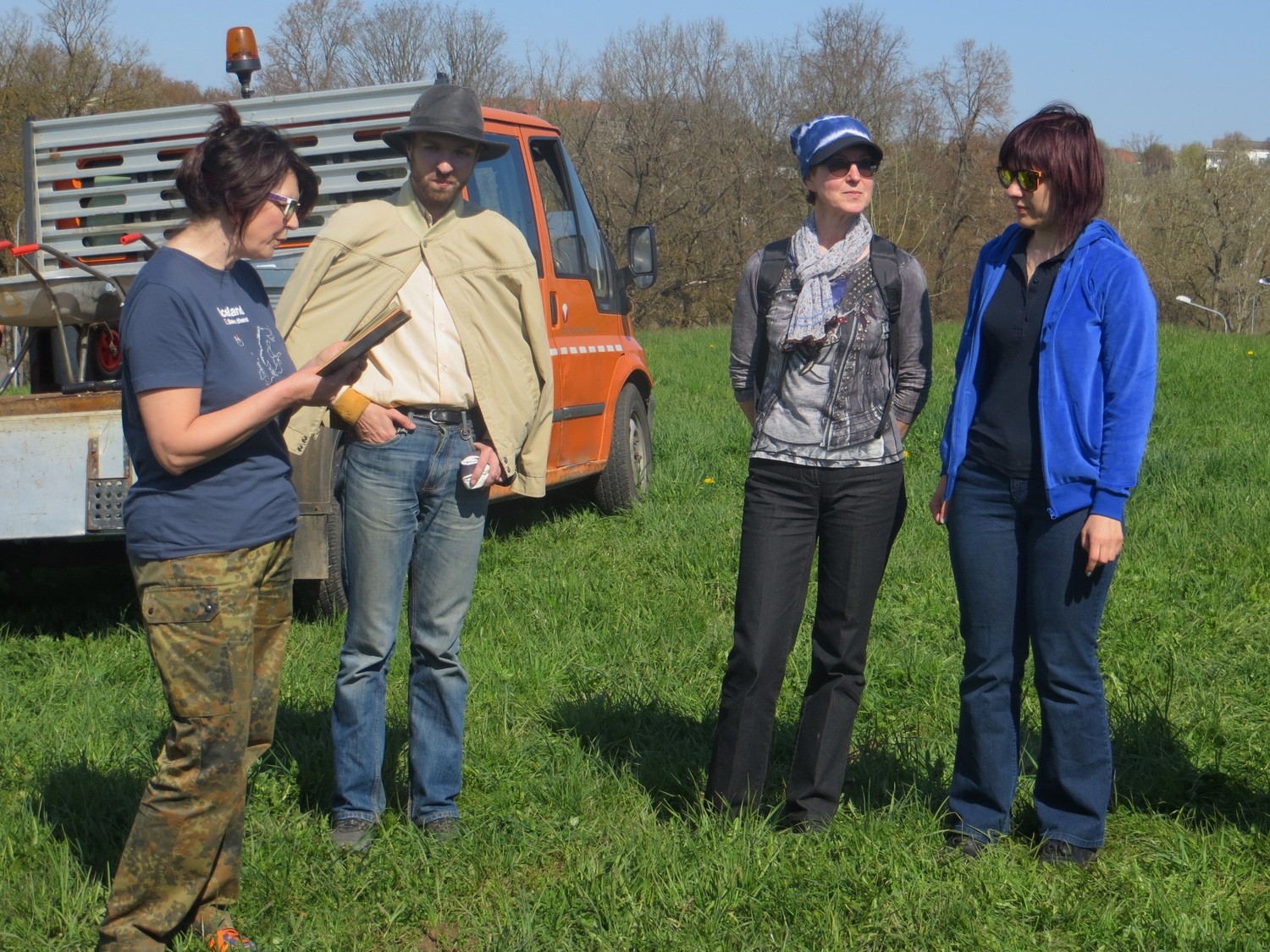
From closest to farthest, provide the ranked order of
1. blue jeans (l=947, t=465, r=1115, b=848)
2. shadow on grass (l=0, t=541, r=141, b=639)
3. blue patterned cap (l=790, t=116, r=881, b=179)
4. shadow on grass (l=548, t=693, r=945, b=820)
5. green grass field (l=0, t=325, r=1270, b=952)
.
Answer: green grass field (l=0, t=325, r=1270, b=952), blue jeans (l=947, t=465, r=1115, b=848), blue patterned cap (l=790, t=116, r=881, b=179), shadow on grass (l=548, t=693, r=945, b=820), shadow on grass (l=0, t=541, r=141, b=639)

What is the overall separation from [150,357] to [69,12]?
117 ft

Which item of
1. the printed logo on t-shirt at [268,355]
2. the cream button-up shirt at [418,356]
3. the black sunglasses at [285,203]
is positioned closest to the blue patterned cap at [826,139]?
the cream button-up shirt at [418,356]

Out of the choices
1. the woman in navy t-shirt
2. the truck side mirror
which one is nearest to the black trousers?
the woman in navy t-shirt

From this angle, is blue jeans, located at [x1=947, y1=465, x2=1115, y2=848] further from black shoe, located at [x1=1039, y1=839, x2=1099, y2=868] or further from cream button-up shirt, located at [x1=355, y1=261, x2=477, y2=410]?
cream button-up shirt, located at [x1=355, y1=261, x2=477, y2=410]

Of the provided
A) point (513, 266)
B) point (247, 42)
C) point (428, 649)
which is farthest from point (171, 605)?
point (247, 42)

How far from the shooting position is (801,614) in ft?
12.0

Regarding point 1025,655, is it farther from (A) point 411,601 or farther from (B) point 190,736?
(B) point 190,736

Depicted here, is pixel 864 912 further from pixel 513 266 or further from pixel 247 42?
pixel 247 42

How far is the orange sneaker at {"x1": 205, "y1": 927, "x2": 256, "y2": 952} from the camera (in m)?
3.02

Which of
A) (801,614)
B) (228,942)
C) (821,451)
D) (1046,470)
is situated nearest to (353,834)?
(228,942)

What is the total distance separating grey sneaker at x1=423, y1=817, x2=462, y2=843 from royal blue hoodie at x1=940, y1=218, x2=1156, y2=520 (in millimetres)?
1845

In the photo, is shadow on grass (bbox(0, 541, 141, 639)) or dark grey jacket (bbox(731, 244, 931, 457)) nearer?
dark grey jacket (bbox(731, 244, 931, 457))

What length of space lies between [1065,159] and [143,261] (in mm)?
5330

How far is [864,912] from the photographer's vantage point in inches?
125
